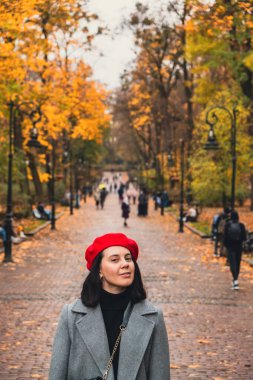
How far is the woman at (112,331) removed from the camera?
380 cm

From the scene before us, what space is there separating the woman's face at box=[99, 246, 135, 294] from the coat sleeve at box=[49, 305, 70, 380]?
290 mm

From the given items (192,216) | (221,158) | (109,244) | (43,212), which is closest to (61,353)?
(109,244)

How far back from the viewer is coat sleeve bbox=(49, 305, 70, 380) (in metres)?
3.84

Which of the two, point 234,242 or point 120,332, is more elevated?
point 120,332

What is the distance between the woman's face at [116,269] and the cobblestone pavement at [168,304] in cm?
504

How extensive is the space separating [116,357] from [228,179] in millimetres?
34859

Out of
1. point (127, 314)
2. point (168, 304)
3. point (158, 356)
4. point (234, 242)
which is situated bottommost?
point (168, 304)

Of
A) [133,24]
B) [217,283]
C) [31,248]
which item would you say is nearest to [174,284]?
[217,283]

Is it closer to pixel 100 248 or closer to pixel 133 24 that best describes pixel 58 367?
pixel 100 248

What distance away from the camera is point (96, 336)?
12.5 ft

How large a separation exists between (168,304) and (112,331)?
1032 centimetres

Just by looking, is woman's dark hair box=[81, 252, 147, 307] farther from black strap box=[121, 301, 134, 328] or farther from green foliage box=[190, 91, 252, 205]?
green foliage box=[190, 91, 252, 205]

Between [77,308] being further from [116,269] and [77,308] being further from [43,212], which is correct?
[43,212]

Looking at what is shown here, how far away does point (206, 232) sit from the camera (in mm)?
32281
